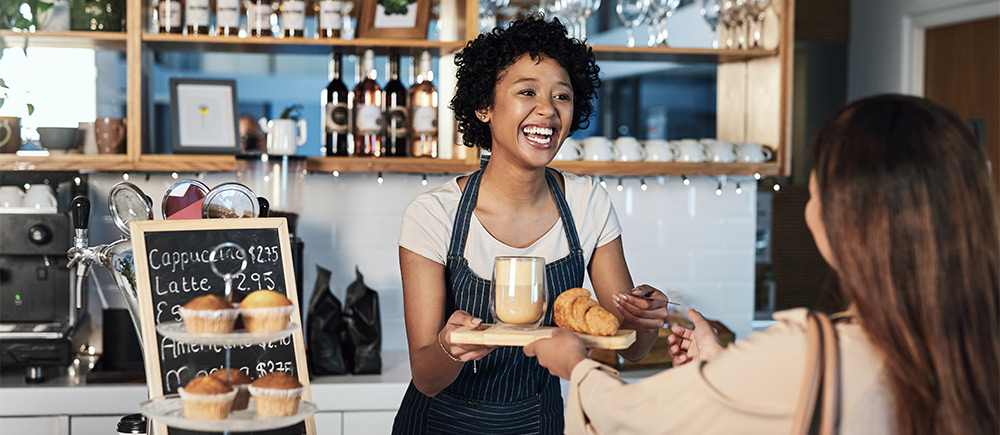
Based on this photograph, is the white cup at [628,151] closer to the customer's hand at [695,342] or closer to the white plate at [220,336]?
the customer's hand at [695,342]

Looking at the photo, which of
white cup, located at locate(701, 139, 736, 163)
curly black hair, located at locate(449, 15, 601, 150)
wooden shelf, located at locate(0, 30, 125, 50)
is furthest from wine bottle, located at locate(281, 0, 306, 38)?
white cup, located at locate(701, 139, 736, 163)

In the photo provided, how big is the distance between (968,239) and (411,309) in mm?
1115

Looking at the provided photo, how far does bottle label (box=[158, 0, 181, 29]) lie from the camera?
9.32 ft

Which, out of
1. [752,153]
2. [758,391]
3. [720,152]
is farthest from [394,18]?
[758,391]

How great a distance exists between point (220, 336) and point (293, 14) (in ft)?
6.21

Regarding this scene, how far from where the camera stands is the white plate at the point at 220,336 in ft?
3.90

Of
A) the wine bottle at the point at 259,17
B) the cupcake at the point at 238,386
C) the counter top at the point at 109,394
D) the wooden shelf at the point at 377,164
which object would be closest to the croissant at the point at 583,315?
the cupcake at the point at 238,386

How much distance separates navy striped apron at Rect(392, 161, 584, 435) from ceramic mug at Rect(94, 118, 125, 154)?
1.43 metres

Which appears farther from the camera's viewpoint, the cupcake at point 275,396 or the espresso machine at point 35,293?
the espresso machine at point 35,293

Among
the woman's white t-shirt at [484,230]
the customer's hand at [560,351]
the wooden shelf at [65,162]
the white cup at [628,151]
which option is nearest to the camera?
the customer's hand at [560,351]

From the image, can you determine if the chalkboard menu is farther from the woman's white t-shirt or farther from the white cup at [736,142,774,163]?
the white cup at [736,142,774,163]

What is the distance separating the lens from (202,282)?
56.9 inches

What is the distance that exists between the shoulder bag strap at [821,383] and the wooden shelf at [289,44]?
209cm

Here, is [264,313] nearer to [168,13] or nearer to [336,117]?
[336,117]
